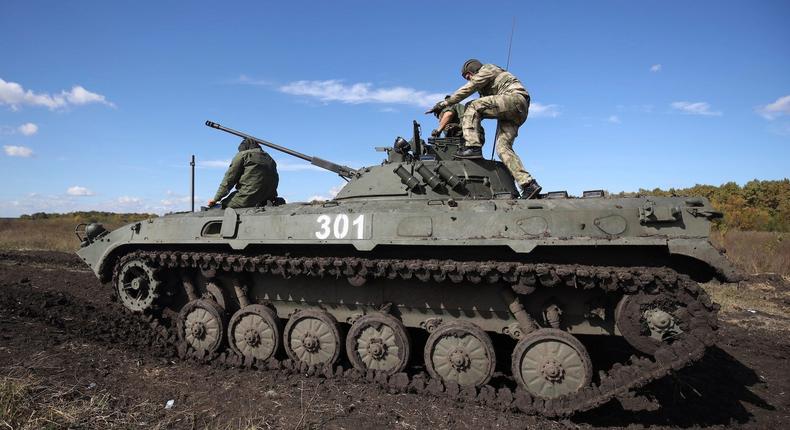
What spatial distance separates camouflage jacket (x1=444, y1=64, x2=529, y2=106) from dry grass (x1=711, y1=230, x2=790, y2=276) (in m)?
15.3

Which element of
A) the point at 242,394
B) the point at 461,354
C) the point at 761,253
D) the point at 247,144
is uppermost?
the point at 247,144

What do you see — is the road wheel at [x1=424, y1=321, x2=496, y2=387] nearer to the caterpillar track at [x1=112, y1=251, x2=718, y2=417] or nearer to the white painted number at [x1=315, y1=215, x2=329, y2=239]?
the caterpillar track at [x1=112, y1=251, x2=718, y2=417]

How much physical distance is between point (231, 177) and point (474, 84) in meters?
4.99

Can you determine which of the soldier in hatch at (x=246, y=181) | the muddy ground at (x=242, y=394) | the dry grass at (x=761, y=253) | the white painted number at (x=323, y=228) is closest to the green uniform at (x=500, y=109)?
the white painted number at (x=323, y=228)

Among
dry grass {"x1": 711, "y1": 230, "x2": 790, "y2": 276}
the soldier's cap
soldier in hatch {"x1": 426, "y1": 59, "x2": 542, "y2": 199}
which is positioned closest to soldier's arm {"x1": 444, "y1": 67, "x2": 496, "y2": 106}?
soldier in hatch {"x1": 426, "y1": 59, "x2": 542, "y2": 199}

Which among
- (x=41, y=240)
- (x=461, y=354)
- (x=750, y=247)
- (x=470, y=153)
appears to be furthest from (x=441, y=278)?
(x=41, y=240)

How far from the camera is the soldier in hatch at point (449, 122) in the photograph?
30.6 ft

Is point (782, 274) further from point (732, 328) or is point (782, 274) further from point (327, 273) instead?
point (327, 273)

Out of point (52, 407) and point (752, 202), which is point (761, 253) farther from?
point (52, 407)

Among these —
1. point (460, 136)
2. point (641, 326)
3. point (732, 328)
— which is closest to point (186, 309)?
point (460, 136)

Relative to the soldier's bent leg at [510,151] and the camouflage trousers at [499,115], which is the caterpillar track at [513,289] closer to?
the soldier's bent leg at [510,151]

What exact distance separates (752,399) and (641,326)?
9.78ft

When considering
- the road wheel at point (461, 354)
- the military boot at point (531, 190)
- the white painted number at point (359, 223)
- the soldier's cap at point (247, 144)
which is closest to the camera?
the road wheel at point (461, 354)

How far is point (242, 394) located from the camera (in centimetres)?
682
